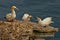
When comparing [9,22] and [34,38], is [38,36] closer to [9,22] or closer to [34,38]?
[34,38]

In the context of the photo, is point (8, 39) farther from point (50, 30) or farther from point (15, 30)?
point (50, 30)

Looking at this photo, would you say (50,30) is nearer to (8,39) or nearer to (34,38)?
(34,38)

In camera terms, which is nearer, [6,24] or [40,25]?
[6,24]

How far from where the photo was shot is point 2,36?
1231 centimetres

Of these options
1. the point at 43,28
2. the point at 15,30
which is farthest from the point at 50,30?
the point at 15,30

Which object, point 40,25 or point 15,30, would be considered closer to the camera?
point 15,30

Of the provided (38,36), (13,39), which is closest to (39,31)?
(38,36)

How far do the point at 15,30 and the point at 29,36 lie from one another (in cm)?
60

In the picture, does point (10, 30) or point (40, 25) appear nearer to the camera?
point (10, 30)

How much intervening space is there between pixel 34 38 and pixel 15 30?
2.99ft

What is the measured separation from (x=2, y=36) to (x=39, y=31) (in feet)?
4.77

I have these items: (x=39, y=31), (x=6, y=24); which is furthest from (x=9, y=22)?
(x=39, y=31)

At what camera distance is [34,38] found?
12.9 m

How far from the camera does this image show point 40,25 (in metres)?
13.4
